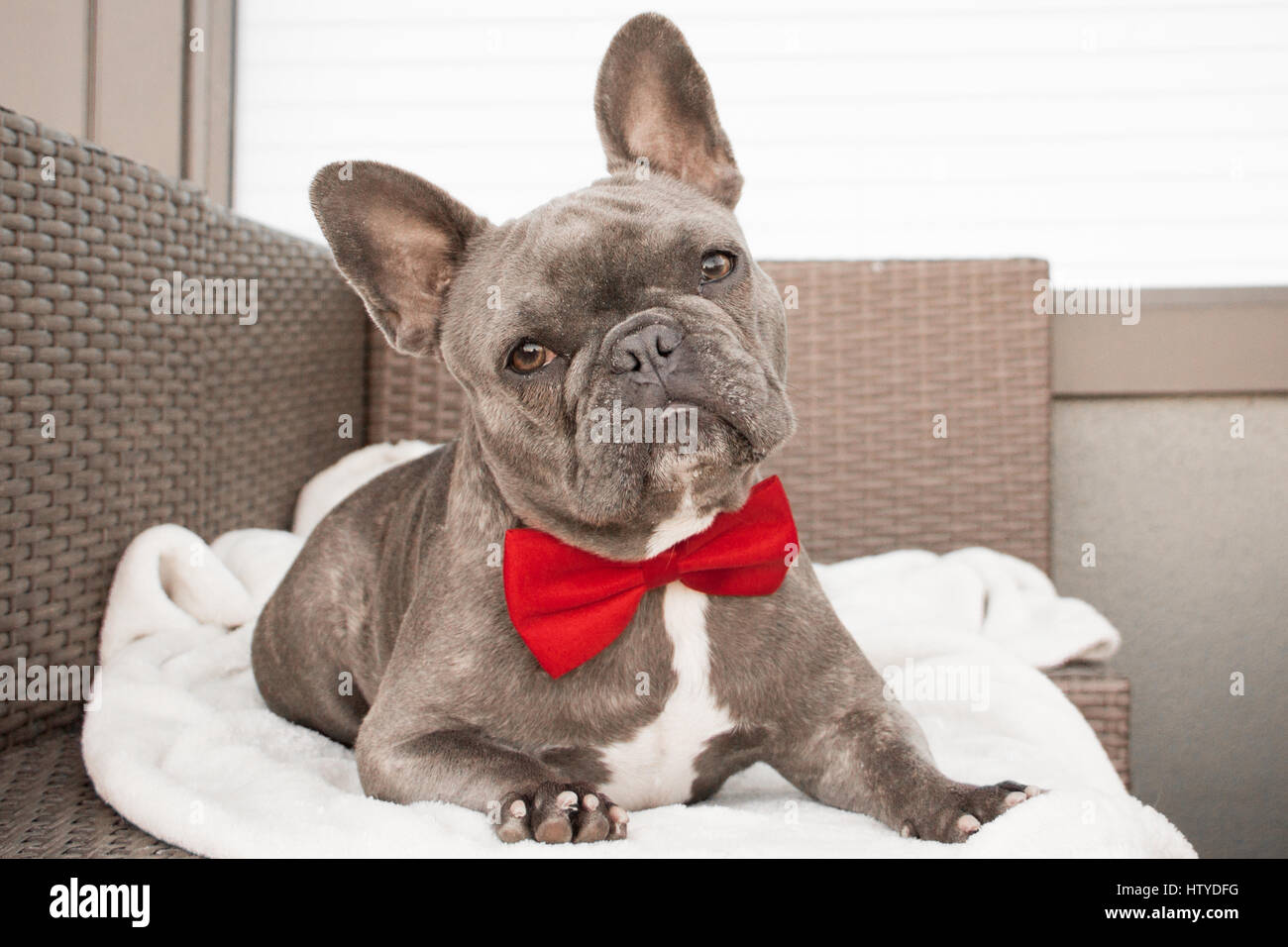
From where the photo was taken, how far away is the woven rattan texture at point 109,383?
2158 millimetres

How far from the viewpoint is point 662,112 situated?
2102 millimetres

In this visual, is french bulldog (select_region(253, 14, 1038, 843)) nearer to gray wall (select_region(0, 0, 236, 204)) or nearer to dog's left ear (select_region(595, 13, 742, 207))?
dog's left ear (select_region(595, 13, 742, 207))

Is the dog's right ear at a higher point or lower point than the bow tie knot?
higher

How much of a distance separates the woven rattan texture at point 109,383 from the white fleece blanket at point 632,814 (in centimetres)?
13

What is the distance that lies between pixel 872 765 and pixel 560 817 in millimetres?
568

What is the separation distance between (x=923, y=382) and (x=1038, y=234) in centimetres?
83

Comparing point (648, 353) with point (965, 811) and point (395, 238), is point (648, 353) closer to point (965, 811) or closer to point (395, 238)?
point (395, 238)

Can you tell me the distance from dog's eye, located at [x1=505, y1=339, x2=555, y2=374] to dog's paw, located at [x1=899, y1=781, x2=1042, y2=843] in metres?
0.93

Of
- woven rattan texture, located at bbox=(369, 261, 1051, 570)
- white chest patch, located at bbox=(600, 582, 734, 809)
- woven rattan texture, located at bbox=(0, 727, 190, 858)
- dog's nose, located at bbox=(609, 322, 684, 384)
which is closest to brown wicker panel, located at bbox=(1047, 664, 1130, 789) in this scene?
woven rattan texture, located at bbox=(369, 261, 1051, 570)

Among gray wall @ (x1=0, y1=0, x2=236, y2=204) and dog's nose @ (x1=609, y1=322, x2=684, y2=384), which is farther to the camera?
gray wall @ (x1=0, y1=0, x2=236, y2=204)

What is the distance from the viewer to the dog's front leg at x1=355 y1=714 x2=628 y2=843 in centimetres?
146

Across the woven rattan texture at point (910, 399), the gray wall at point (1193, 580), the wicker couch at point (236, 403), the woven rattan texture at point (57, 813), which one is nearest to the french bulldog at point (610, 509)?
the woven rattan texture at point (57, 813)
